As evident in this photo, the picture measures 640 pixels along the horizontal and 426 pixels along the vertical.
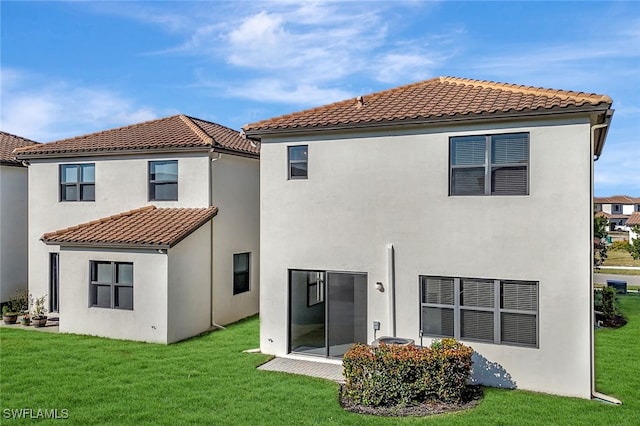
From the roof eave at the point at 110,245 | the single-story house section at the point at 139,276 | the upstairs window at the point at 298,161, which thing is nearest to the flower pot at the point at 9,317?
the single-story house section at the point at 139,276

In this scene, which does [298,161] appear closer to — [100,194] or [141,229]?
[141,229]

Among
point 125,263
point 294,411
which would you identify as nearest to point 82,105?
point 125,263

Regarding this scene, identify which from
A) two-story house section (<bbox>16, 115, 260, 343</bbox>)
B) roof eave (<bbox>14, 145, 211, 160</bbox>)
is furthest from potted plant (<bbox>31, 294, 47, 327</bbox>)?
roof eave (<bbox>14, 145, 211, 160</bbox>)

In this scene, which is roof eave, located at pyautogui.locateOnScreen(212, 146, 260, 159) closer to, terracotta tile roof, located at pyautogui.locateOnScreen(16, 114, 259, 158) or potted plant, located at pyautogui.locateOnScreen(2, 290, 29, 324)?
terracotta tile roof, located at pyautogui.locateOnScreen(16, 114, 259, 158)

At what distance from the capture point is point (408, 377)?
9.05 meters

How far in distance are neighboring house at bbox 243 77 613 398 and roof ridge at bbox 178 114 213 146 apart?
4.00 m

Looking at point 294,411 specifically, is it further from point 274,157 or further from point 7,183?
point 7,183

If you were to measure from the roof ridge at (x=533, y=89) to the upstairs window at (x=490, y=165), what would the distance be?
1.39 meters

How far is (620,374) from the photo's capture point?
10828 mm

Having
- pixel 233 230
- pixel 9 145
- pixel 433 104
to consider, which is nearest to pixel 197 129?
pixel 233 230

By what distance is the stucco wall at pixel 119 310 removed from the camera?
13.8 m

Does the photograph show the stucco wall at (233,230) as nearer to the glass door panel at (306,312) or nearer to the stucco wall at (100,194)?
the stucco wall at (100,194)

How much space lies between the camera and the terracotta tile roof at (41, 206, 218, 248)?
13977mm

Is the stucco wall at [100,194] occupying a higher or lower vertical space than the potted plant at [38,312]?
higher
